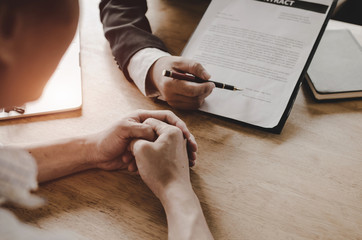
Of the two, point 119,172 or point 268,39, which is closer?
point 119,172

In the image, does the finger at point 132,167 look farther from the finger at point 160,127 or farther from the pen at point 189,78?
the pen at point 189,78

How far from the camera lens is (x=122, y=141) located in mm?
723

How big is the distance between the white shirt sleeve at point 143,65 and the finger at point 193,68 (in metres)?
0.10

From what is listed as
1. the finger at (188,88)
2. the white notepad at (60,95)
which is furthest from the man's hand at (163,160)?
the white notepad at (60,95)

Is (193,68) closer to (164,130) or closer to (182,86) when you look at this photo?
(182,86)

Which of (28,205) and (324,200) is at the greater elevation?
(324,200)

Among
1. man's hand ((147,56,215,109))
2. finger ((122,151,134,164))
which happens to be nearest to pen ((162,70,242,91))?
man's hand ((147,56,215,109))

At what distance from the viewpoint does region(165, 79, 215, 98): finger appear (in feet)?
2.64

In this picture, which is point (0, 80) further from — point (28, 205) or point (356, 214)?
point (356, 214)

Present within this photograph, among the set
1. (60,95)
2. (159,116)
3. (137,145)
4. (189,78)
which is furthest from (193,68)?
(60,95)

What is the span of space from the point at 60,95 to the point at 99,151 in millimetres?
249

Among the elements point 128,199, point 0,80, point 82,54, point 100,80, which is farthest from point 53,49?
point 82,54

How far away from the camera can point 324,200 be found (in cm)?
68

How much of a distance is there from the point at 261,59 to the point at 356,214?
18.8 inches
